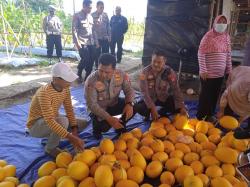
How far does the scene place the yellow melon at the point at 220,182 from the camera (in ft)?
7.23

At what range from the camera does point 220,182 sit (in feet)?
7.33

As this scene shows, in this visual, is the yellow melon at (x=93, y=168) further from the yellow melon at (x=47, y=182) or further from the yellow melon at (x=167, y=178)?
the yellow melon at (x=167, y=178)

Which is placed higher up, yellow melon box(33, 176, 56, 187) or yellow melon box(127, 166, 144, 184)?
yellow melon box(127, 166, 144, 184)

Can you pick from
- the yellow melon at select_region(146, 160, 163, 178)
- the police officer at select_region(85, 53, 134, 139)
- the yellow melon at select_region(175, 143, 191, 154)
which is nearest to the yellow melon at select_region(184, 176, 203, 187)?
the yellow melon at select_region(146, 160, 163, 178)

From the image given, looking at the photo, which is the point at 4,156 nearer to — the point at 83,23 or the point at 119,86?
the point at 119,86

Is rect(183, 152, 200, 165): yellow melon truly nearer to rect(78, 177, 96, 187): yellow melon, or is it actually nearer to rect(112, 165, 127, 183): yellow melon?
rect(112, 165, 127, 183): yellow melon

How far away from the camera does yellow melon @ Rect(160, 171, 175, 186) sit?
2.43 meters

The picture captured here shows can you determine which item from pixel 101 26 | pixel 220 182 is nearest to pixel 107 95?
pixel 220 182

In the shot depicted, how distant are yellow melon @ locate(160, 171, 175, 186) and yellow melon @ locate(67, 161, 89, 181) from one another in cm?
67

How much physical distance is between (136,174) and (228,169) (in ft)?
2.71

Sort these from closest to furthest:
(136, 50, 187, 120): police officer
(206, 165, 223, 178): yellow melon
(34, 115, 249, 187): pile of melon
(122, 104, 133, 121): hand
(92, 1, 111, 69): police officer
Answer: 1. (34, 115, 249, 187): pile of melon
2. (206, 165, 223, 178): yellow melon
3. (122, 104, 133, 121): hand
4. (136, 50, 187, 120): police officer
5. (92, 1, 111, 69): police officer

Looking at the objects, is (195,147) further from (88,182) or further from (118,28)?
(118,28)

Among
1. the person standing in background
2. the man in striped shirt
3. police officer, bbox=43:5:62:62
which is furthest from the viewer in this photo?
police officer, bbox=43:5:62:62

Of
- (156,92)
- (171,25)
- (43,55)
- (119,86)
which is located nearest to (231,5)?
(171,25)
